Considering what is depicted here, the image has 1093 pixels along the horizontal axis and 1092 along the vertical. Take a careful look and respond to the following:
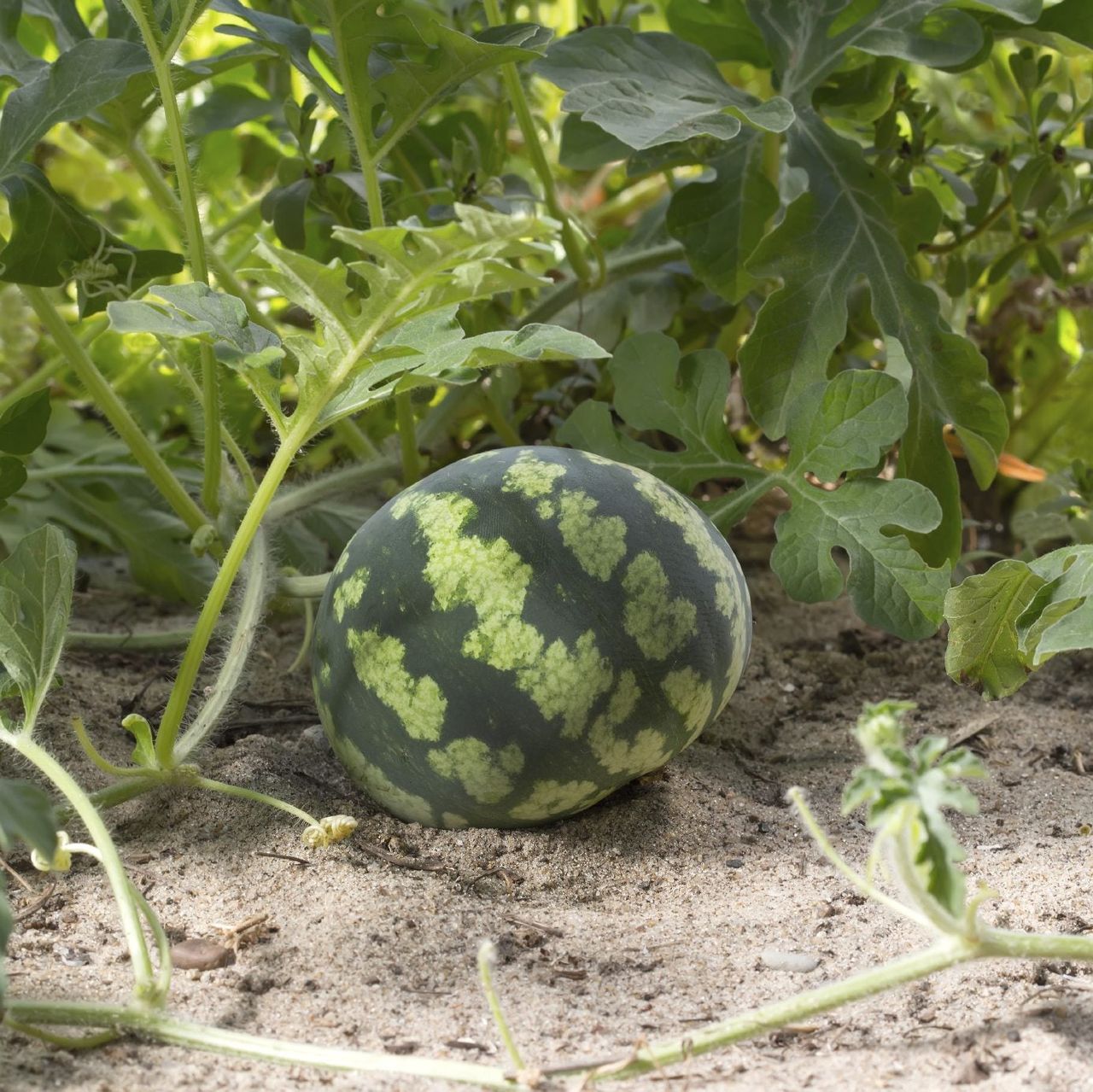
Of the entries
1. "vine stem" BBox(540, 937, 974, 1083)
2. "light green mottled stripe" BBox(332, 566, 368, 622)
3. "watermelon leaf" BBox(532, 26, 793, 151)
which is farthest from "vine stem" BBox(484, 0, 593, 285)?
"vine stem" BBox(540, 937, 974, 1083)

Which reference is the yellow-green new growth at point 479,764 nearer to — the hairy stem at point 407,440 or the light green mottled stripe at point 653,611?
the light green mottled stripe at point 653,611

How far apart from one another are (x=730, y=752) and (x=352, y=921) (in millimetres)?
828

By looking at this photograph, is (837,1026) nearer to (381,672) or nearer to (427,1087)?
(427,1087)

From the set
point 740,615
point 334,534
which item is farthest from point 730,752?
point 334,534

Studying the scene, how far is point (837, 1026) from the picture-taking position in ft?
4.21

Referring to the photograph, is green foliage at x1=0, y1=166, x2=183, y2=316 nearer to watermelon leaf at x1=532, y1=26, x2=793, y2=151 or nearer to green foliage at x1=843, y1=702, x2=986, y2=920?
watermelon leaf at x1=532, y1=26, x2=793, y2=151

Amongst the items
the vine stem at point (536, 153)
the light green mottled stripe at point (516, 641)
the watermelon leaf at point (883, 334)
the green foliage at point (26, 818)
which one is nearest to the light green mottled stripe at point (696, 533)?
the light green mottled stripe at point (516, 641)

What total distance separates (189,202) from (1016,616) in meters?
1.43

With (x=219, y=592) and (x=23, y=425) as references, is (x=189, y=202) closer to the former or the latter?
(x=23, y=425)

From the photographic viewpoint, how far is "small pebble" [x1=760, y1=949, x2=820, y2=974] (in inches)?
55.8

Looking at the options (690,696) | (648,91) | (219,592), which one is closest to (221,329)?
(219,592)

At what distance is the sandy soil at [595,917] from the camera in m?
1.21

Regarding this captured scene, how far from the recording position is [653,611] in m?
1.66

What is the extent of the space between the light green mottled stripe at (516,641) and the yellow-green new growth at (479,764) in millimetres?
82
